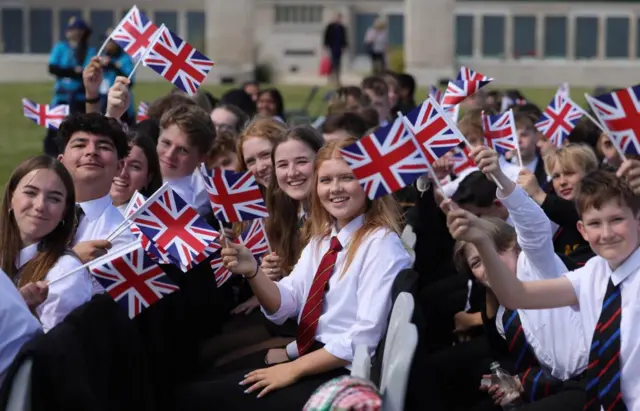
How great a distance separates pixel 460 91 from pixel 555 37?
136 ft

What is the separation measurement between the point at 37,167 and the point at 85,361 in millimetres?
1011

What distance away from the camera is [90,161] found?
6227 mm

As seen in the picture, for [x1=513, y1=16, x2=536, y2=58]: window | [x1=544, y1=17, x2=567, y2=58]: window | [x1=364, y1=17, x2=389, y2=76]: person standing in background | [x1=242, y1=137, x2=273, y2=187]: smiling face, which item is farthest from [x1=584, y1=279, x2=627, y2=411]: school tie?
[x1=544, y1=17, x2=567, y2=58]: window

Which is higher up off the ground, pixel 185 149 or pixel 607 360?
pixel 185 149

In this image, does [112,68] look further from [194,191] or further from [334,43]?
[334,43]

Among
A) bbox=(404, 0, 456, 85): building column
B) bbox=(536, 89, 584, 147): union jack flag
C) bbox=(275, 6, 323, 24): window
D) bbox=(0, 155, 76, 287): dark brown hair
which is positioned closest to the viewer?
bbox=(0, 155, 76, 287): dark brown hair

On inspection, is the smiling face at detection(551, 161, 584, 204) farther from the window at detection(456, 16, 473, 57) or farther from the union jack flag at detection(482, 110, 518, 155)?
the window at detection(456, 16, 473, 57)

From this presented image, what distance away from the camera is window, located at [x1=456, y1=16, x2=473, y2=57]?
4691 centimetres

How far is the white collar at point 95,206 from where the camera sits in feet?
20.0

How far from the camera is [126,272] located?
559 cm

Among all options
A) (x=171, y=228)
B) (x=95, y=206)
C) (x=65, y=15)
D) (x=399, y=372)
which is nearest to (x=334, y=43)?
(x=65, y=15)

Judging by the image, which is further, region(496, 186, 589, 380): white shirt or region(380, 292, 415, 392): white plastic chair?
region(496, 186, 589, 380): white shirt

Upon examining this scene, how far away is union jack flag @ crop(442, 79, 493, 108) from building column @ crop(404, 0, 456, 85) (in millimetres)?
32911

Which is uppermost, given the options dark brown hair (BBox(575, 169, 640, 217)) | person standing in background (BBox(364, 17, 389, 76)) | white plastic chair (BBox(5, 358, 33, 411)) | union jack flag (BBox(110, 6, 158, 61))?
person standing in background (BBox(364, 17, 389, 76))
